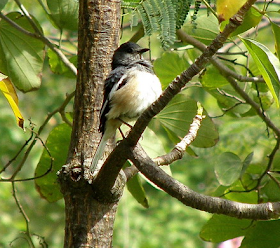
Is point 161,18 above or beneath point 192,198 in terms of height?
above

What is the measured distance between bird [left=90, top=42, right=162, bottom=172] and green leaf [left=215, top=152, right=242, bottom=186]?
71cm

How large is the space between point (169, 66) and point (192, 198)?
4.67 feet

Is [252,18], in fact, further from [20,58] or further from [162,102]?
[20,58]

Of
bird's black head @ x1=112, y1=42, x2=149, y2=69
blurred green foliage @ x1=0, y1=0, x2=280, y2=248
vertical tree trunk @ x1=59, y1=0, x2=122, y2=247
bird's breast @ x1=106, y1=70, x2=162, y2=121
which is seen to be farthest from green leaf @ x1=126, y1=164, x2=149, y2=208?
bird's black head @ x1=112, y1=42, x2=149, y2=69

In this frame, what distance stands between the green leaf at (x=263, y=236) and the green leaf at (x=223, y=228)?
0.11m

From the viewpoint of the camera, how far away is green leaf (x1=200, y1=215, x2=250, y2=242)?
9.89ft

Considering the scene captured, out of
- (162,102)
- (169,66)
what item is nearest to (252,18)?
(162,102)

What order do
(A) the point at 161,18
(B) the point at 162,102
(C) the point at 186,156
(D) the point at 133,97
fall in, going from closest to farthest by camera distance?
(B) the point at 162,102 → (A) the point at 161,18 → (D) the point at 133,97 → (C) the point at 186,156

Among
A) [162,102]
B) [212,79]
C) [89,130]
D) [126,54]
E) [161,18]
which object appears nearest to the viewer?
[162,102]

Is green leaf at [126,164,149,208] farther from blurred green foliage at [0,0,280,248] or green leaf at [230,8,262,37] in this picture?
green leaf at [230,8,262,37]

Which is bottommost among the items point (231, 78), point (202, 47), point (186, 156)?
point (186, 156)

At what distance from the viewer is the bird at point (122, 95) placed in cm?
252

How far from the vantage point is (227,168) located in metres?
3.00

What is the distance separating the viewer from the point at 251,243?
2873mm
